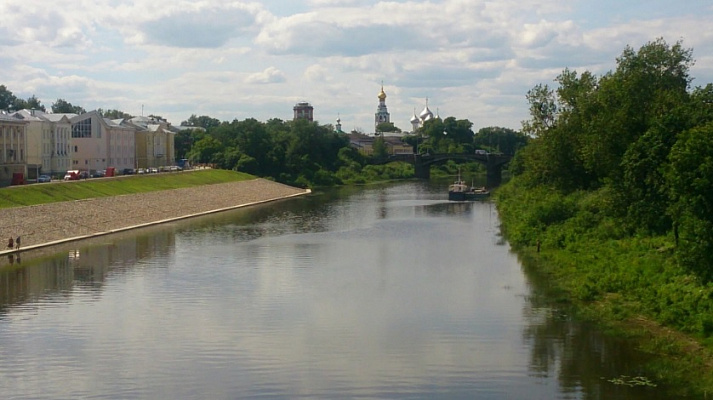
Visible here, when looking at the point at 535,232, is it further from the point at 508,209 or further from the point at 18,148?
the point at 18,148

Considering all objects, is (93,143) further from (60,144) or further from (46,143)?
(46,143)

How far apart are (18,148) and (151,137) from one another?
1366 inches

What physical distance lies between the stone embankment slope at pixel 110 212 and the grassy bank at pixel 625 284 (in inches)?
989

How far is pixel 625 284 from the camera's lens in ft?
97.1

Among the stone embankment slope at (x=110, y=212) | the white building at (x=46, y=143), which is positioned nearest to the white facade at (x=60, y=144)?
the white building at (x=46, y=143)

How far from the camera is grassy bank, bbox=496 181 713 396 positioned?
891 inches

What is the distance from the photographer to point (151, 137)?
106 meters

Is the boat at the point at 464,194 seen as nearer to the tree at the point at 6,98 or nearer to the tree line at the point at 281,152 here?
the tree line at the point at 281,152

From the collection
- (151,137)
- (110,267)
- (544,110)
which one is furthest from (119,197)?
(151,137)

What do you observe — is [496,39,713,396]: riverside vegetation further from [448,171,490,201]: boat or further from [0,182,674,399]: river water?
[448,171,490,201]: boat

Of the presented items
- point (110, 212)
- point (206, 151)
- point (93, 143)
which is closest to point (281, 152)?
point (206, 151)

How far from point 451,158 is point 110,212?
7764 cm

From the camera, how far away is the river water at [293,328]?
21.4 m

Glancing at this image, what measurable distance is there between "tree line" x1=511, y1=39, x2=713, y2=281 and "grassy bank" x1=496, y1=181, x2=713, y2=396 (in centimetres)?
66
